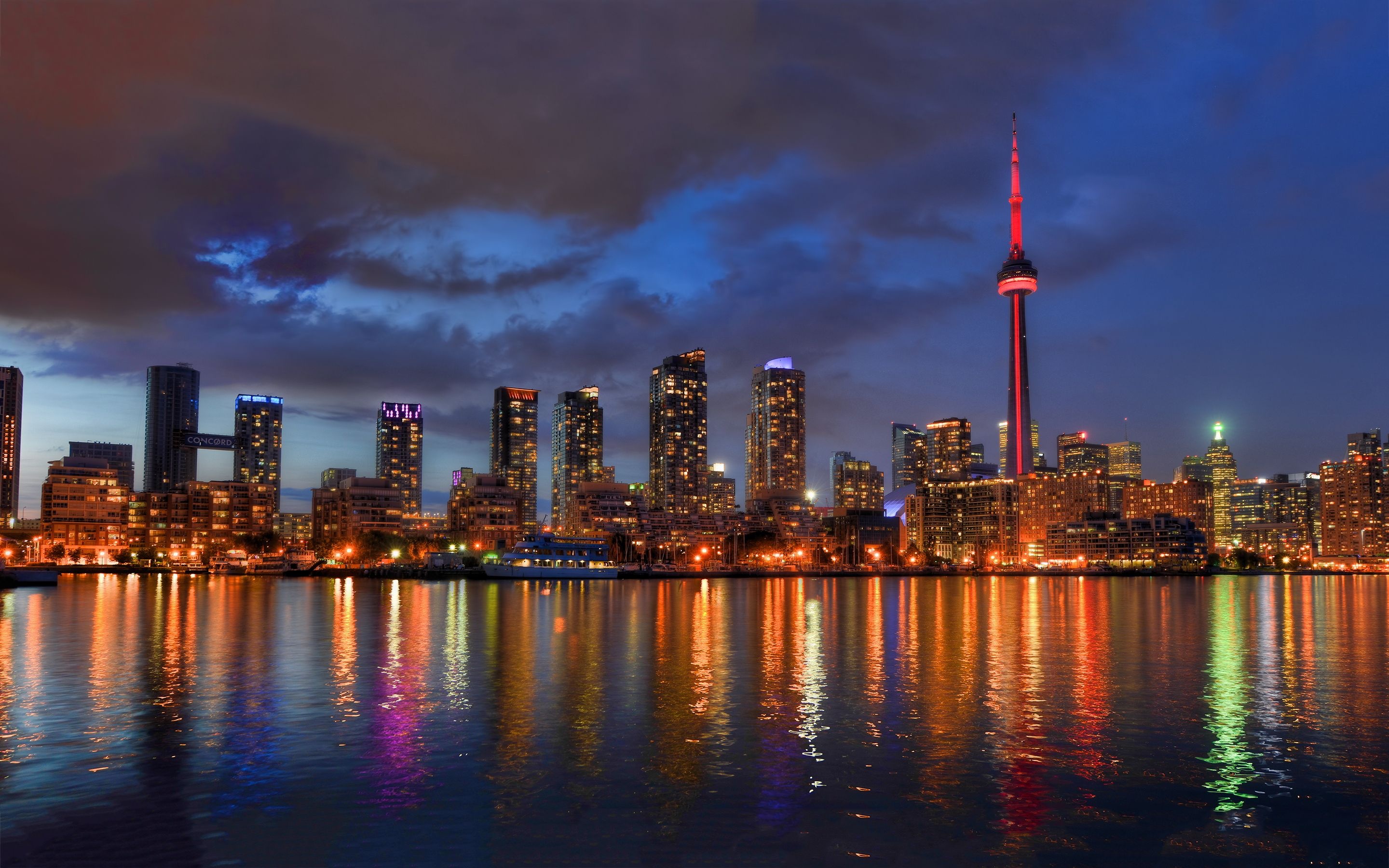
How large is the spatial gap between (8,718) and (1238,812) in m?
37.4

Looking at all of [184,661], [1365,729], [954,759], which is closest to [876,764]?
[954,759]

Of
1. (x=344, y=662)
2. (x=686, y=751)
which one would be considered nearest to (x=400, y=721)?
(x=686, y=751)

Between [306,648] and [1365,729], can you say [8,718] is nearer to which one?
[306,648]

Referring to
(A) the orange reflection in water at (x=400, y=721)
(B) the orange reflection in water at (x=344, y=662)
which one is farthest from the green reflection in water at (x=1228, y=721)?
(B) the orange reflection in water at (x=344, y=662)

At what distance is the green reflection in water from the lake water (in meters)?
0.16

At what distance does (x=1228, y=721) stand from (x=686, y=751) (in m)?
19.8

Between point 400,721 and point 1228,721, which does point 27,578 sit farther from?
point 1228,721

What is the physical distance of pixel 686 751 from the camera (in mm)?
30062

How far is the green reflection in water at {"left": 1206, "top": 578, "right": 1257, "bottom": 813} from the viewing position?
26219mm

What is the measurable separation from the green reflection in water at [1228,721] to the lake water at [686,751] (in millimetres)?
162

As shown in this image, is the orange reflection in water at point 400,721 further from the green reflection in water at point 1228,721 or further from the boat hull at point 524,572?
the boat hull at point 524,572

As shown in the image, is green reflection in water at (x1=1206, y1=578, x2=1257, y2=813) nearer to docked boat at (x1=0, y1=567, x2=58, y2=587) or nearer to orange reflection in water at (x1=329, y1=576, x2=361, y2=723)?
orange reflection in water at (x1=329, y1=576, x2=361, y2=723)

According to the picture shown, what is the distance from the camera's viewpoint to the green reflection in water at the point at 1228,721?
26219 mm

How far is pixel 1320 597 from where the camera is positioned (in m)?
146
